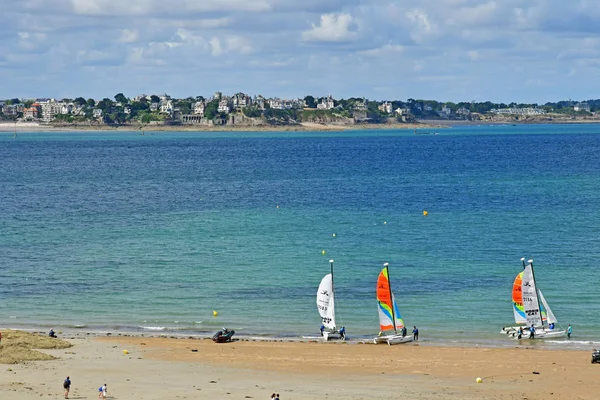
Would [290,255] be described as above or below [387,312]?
below

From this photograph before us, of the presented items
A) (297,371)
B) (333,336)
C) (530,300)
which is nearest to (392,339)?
(333,336)

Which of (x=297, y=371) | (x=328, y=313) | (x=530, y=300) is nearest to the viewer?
(x=297, y=371)

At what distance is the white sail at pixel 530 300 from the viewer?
183ft

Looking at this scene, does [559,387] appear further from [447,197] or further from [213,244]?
[447,197]

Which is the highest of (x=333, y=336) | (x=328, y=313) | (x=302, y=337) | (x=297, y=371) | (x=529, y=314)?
(x=328, y=313)

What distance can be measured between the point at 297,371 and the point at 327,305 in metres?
9.21

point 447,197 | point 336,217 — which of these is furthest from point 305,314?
point 447,197

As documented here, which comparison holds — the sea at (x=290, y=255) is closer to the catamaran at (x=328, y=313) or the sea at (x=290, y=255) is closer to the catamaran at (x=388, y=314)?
the catamaran at (x=328, y=313)

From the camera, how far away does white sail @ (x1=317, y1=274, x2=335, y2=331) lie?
5559cm

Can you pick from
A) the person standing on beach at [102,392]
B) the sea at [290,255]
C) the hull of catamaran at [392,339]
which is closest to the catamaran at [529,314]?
the sea at [290,255]

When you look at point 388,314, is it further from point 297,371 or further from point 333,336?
point 297,371

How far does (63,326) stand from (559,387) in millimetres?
29838

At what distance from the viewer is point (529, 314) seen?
55.8 meters

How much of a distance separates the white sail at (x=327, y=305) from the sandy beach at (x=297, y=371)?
2.05m
